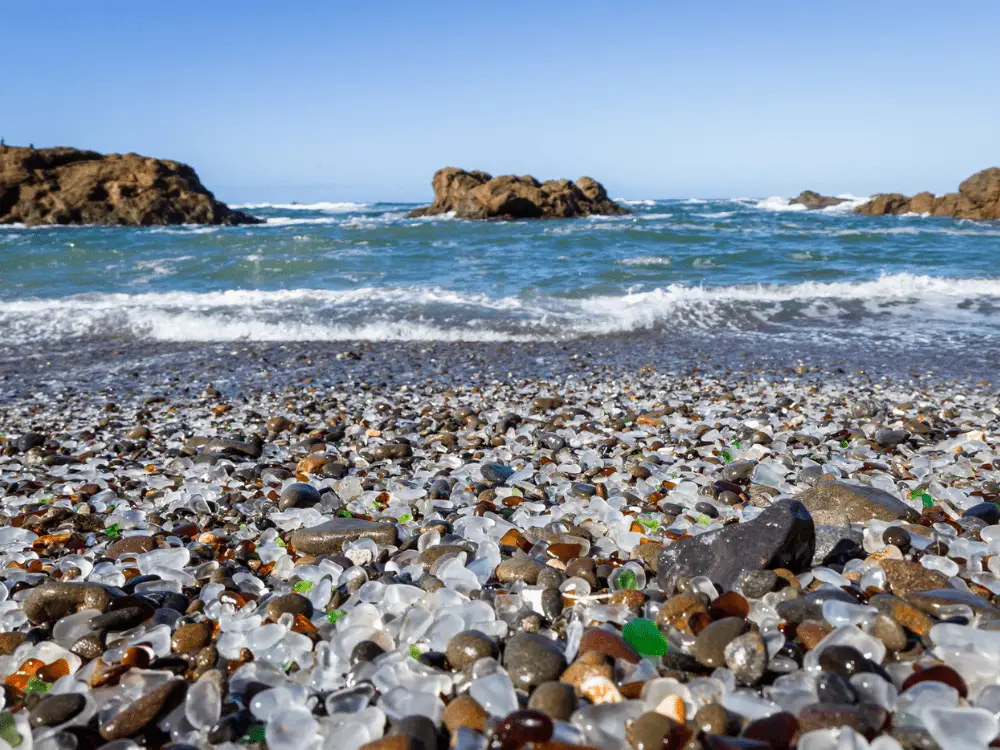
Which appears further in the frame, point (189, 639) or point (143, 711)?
point (189, 639)

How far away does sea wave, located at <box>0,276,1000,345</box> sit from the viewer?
26.2 ft

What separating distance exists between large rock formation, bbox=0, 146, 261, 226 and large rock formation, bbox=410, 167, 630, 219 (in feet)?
38.6

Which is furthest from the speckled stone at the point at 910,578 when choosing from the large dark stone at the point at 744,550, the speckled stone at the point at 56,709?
the speckled stone at the point at 56,709

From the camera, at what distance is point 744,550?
1828mm

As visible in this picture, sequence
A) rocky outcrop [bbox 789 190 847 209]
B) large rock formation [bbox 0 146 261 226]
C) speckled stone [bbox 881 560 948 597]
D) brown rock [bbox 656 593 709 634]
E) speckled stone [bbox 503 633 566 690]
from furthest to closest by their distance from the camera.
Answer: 1. rocky outcrop [bbox 789 190 847 209]
2. large rock formation [bbox 0 146 261 226]
3. speckled stone [bbox 881 560 948 597]
4. brown rock [bbox 656 593 709 634]
5. speckled stone [bbox 503 633 566 690]

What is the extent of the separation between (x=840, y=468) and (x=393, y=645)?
90.1 inches

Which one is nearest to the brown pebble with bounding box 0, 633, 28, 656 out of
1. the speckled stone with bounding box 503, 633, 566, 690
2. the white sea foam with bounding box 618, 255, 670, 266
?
the speckled stone with bounding box 503, 633, 566, 690

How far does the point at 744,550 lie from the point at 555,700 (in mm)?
783

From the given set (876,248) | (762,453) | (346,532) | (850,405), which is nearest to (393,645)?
(346,532)

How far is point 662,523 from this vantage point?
7.87 ft

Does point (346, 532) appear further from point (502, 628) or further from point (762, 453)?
point (762, 453)

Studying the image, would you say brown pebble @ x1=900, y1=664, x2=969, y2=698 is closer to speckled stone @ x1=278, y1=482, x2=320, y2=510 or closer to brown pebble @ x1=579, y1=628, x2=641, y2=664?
brown pebble @ x1=579, y1=628, x2=641, y2=664

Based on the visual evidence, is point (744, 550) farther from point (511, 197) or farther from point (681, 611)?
point (511, 197)

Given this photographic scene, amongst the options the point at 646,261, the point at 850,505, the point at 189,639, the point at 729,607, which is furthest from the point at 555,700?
the point at 646,261
